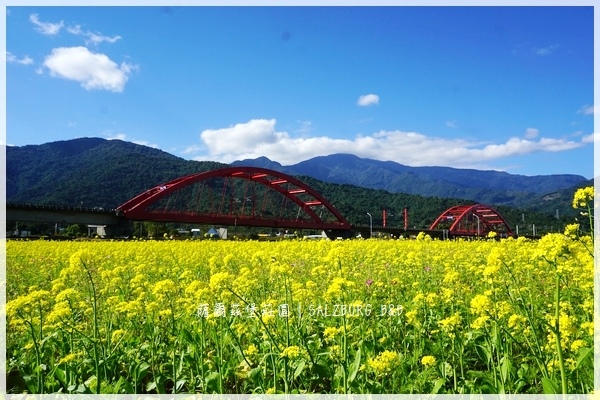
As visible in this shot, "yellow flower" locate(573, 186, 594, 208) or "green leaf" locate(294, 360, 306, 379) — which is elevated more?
"yellow flower" locate(573, 186, 594, 208)

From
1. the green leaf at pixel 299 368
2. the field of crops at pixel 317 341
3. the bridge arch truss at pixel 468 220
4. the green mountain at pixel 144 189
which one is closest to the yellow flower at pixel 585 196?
the field of crops at pixel 317 341

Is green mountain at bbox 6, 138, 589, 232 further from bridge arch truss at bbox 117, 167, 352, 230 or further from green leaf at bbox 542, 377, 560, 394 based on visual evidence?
green leaf at bbox 542, 377, 560, 394

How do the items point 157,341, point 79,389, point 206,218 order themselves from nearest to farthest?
point 79,389, point 157,341, point 206,218

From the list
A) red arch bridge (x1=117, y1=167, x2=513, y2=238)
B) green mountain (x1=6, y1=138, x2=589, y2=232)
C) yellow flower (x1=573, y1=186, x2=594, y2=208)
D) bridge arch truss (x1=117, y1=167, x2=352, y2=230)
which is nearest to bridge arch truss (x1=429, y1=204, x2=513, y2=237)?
red arch bridge (x1=117, y1=167, x2=513, y2=238)

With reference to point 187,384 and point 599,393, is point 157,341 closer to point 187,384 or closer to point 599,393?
point 187,384

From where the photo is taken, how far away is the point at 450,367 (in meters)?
2.80

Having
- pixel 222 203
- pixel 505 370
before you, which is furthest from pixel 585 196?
pixel 222 203

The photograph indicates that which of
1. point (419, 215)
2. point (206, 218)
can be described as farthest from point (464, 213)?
point (206, 218)

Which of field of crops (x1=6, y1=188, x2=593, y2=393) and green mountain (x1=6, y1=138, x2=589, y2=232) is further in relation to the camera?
green mountain (x1=6, y1=138, x2=589, y2=232)

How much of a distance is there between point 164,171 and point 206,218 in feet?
245

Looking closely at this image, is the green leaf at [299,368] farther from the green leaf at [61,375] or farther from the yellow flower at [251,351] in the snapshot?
the green leaf at [61,375]

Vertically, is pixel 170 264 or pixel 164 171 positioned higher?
pixel 164 171

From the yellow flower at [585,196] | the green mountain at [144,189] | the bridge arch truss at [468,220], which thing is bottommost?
the bridge arch truss at [468,220]

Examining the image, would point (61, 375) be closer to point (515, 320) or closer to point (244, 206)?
point (515, 320)
